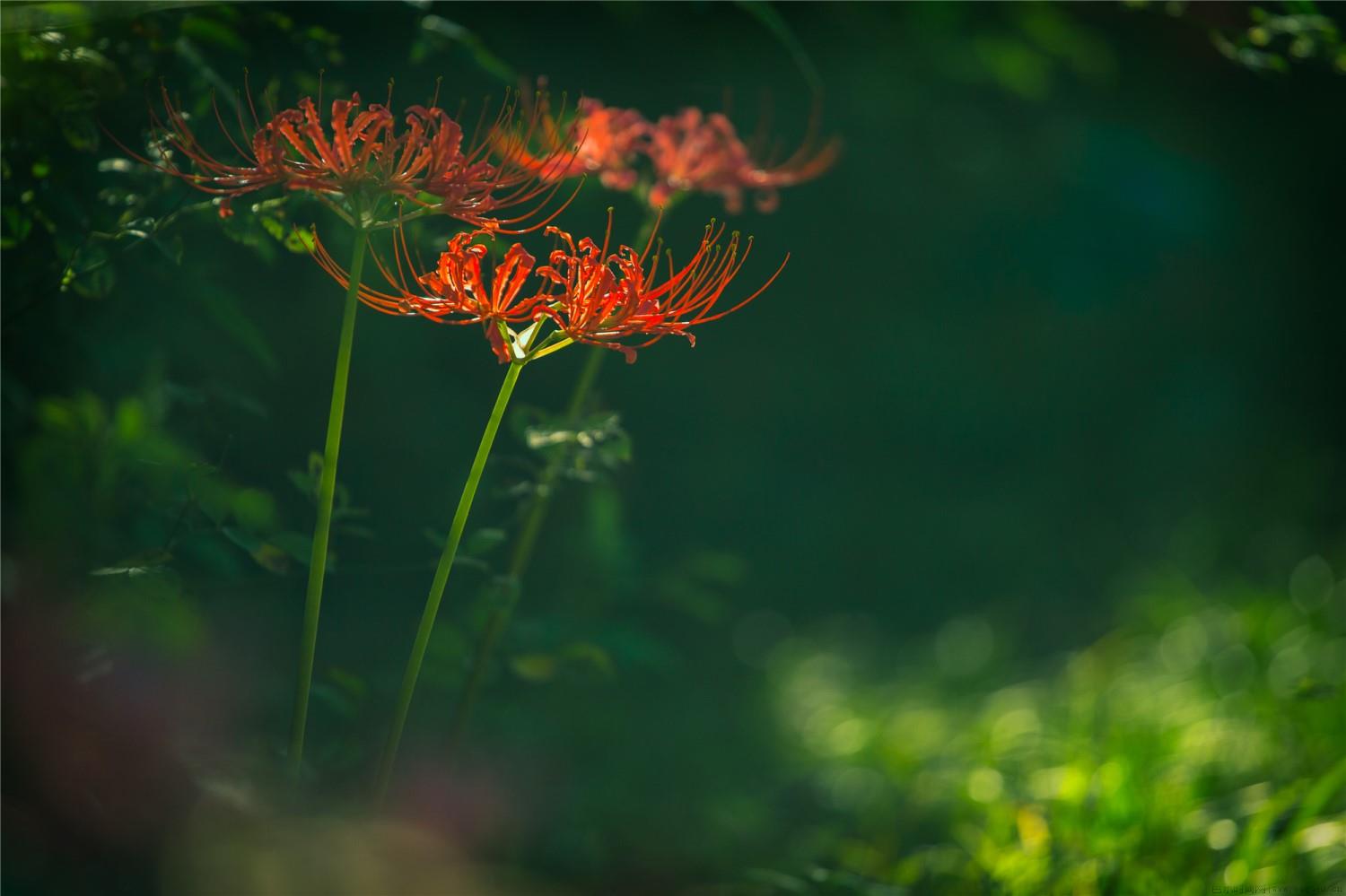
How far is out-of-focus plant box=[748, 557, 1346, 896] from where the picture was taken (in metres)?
1.52

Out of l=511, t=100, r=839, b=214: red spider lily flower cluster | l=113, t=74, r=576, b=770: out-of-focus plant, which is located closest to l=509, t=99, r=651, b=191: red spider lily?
l=511, t=100, r=839, b=214: red spider lily flower cluster

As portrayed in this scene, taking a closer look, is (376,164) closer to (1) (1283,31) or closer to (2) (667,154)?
(2) (667,154)

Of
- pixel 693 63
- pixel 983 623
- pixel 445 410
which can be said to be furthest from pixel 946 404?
pixel 445 410

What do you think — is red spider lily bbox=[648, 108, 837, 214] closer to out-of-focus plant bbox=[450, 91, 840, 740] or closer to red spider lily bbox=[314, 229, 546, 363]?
out-of-focus plant bbox=[450, 91, 840, 740]

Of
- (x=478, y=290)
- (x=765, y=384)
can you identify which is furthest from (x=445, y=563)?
(x=765, y=384)

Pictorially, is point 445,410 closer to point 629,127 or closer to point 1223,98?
point 629,127

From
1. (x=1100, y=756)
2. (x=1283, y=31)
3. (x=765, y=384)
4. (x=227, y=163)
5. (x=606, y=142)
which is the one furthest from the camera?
(x=765, y=384)

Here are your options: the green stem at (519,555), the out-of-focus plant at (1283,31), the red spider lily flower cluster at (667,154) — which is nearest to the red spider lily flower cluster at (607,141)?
the red spider lily flower cluster at (667,154)

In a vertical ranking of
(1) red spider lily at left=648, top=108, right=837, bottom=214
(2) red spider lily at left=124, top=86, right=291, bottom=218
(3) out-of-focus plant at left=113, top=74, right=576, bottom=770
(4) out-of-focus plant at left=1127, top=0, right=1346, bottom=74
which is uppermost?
(4) out-of-focus plant at left=1127, top=0, right=1346, bottom=74

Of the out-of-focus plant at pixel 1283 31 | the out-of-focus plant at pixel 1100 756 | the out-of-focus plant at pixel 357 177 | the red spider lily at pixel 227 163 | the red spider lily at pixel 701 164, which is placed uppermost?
the out-of-focus plant at pixel 1283 31

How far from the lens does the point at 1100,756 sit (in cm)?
193

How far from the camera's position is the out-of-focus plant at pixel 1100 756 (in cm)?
152

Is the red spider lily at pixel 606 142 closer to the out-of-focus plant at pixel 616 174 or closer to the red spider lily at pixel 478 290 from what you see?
the out-of-focus plant at pixel 616 174

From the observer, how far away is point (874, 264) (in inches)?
132
